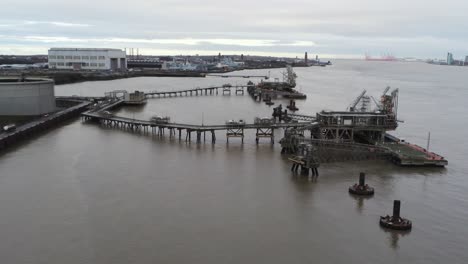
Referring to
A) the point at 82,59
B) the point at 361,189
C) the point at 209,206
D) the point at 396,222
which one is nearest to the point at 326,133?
the point at 361,189

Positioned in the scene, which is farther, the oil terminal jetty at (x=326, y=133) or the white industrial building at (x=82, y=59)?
the white industrial building at (x=82, y=59)

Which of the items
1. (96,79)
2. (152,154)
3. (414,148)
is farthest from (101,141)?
(96,79)

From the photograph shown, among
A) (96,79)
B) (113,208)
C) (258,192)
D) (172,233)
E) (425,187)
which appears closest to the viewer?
(172,233)

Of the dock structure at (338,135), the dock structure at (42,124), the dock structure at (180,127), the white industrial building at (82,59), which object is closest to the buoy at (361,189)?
the dock structure at (338,135)

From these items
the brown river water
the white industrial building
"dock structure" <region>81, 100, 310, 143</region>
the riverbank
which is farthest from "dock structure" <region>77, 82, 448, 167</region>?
the white industrial building

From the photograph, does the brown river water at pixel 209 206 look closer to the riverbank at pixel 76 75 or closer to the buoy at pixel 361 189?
the buoy at pixel 361 189

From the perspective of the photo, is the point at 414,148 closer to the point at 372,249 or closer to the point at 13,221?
the point at 372,249

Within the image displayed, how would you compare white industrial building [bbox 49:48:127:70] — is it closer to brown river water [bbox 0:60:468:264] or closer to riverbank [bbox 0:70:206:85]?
riverbank [bbox 0:70:206:85]
